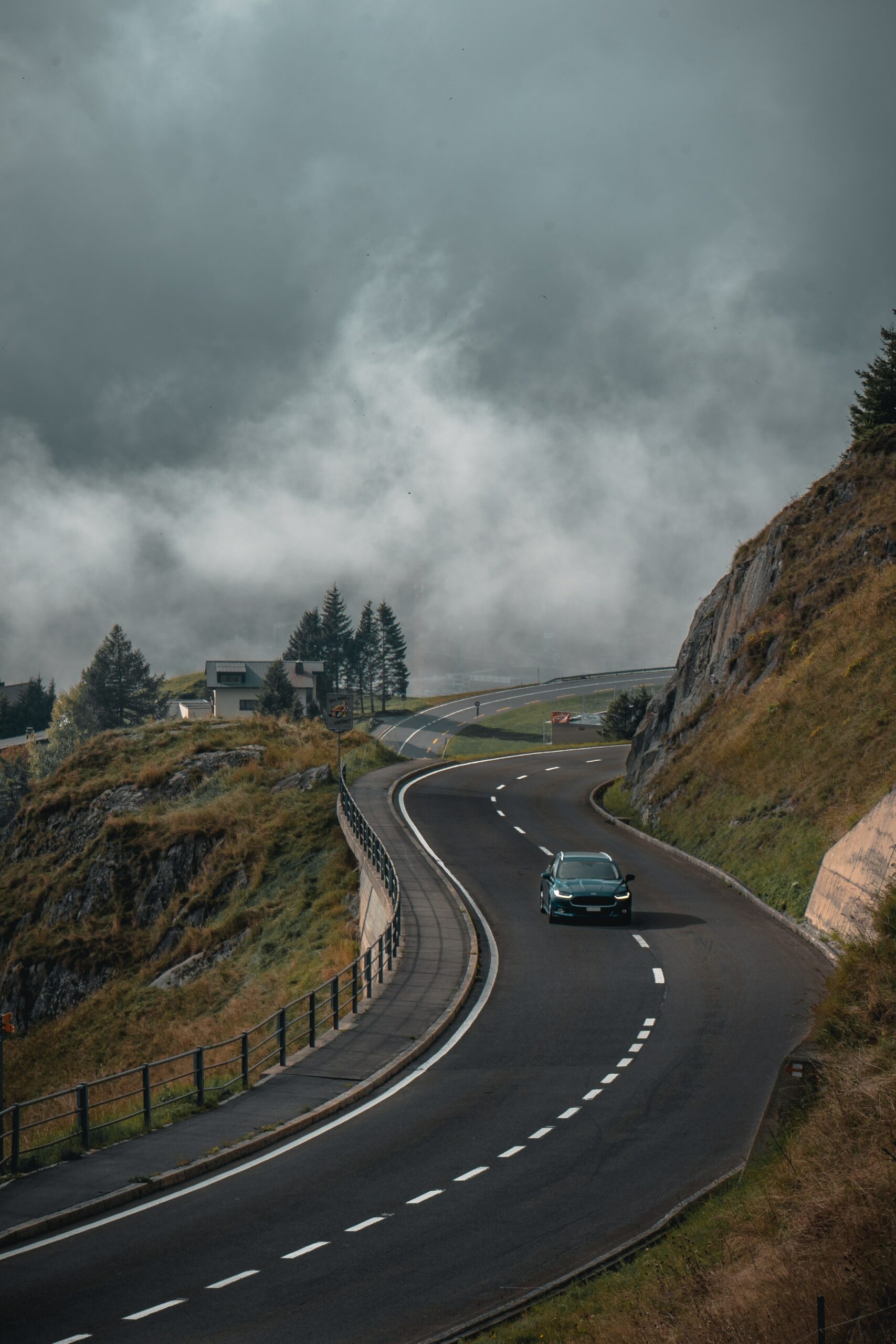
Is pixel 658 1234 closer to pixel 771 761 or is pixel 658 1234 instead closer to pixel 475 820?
pixel 771 761

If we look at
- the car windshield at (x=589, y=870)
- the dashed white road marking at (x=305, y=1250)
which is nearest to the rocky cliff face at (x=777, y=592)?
the car windshield at (x=589, y=870)

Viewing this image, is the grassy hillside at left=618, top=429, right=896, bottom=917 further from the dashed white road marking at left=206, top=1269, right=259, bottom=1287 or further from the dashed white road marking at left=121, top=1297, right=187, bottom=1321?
the dashed white road marking at left=121, top=1297, right=187, bottom=1321

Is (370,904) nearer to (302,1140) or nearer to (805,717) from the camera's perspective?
(805,717)

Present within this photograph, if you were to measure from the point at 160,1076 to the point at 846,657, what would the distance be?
23861 mm

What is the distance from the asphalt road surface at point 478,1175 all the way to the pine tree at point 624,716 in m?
57.5

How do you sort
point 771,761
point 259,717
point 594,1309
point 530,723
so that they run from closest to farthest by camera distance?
1. point 594,1309
2. point 771,761
3. point 259,717
4. point 530,723

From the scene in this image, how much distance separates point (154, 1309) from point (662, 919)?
789 inches

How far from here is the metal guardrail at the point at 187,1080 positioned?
49.8ft

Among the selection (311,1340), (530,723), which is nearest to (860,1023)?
(311,1340)

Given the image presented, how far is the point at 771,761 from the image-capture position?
1416 inches

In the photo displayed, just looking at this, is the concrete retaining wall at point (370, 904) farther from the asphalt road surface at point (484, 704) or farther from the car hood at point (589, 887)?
the asphalt road surface at point (484, 704)

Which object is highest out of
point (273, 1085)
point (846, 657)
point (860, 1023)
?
point (846, 657)

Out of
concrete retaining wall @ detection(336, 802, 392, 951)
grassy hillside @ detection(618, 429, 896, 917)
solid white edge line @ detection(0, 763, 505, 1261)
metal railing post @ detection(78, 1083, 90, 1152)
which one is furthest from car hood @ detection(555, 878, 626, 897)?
metal railing post @ detection(78, 1083, 90, 1152)

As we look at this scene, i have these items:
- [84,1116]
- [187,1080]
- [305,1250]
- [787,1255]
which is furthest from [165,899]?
[787,1255]
